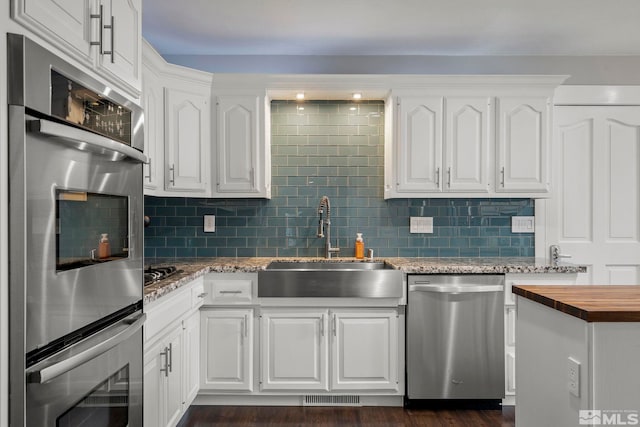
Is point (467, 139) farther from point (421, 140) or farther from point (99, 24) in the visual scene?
point (99, 24)

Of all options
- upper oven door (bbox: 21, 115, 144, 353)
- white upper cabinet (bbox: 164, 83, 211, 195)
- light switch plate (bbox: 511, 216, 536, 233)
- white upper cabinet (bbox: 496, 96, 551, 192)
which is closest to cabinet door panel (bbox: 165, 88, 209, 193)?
white upper cabinet (bbox: 164, 83, 211, 195)

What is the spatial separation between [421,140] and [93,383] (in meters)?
2.49

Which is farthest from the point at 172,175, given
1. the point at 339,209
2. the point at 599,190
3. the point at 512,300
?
the point at 599,190

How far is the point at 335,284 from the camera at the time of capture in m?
2.75

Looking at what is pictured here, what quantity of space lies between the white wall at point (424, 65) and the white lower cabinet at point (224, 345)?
190 cm

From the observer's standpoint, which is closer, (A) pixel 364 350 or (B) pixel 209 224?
(A) pixel 364 350

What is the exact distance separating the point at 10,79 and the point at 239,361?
2.22m

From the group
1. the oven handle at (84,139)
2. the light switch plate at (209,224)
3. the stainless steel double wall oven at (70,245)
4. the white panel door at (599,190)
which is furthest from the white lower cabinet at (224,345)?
the white panel door at (599,190)

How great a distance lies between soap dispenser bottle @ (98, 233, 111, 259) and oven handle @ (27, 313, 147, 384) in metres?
0.25

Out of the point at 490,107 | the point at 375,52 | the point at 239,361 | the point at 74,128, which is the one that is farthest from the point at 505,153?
the point at 74,128

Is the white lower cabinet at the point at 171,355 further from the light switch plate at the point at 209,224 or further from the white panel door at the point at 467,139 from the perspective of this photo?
the white panel door at the point at 467,139

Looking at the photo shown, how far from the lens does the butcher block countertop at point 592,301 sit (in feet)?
4.33

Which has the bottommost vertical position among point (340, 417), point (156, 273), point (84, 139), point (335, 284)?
point (340, 417)

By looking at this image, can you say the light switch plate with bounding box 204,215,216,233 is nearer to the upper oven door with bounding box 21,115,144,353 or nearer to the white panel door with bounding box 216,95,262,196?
the white panel door with bounding box 216,95,262,196
